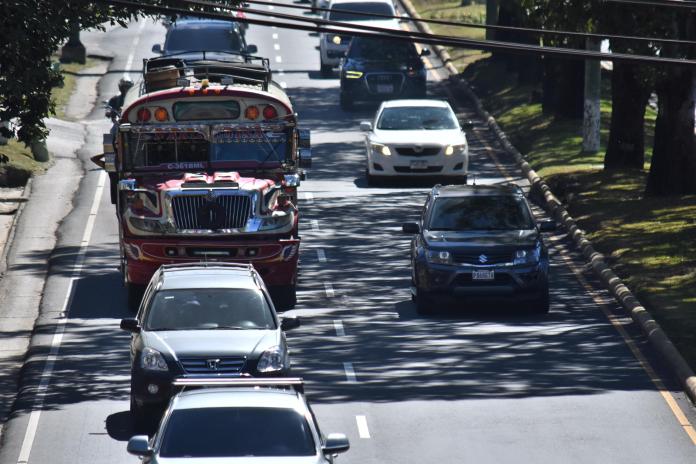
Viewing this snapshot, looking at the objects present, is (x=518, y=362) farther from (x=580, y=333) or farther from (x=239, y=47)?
(x=239, y=47)

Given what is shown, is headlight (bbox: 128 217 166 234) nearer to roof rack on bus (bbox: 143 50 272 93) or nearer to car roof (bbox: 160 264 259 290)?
roof rack on bus (bbox: 143 50 272 93)

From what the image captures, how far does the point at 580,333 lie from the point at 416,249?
3048 millimetres

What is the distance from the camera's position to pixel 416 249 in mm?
25281

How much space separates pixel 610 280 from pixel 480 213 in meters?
2.61

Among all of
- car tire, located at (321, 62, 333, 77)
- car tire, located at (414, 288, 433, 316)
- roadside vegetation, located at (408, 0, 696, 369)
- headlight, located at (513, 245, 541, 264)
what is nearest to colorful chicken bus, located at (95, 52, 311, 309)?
car tire, located at (414, 288, 433, 316)

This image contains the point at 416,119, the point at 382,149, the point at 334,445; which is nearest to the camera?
the point at 334,445

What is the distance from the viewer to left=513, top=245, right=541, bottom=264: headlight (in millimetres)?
24375

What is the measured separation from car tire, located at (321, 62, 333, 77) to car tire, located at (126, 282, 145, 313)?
3064 centimetres

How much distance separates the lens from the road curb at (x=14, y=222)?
99.1 feet

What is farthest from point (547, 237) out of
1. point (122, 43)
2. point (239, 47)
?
point (122, 43)

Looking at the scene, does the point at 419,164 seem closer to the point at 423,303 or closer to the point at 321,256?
the point at 321,256

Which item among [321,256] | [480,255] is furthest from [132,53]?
[480,255]

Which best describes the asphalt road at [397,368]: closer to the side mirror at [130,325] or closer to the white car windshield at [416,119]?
the side mirror at [130,325]

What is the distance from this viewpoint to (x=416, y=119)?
37.7 metres
